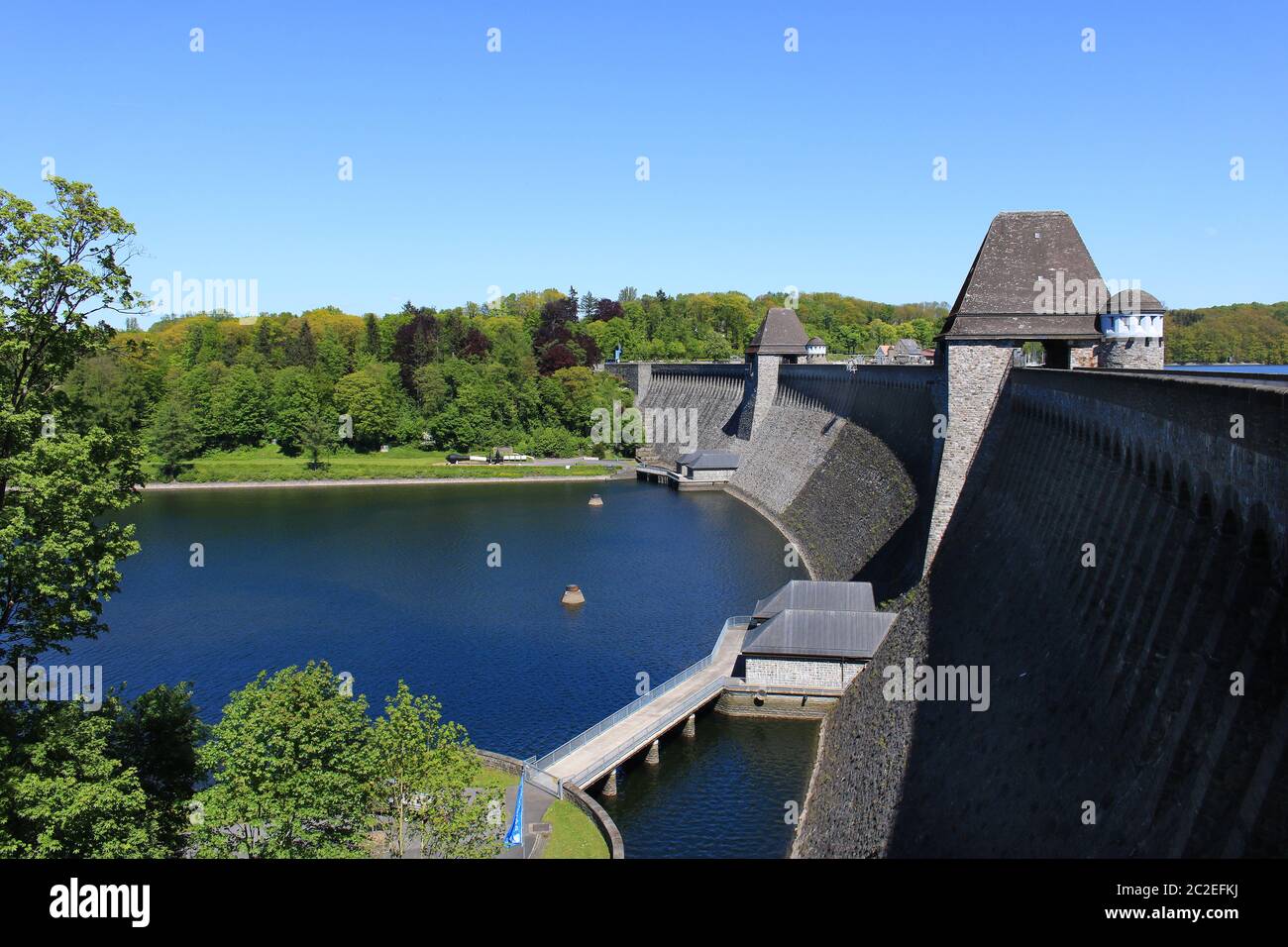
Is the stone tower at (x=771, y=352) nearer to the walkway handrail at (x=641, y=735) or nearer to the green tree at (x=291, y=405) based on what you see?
the green tree at (x=291, y=405)

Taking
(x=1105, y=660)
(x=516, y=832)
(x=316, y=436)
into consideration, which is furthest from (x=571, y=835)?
(x=316, y=436)

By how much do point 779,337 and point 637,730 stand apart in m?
64.8

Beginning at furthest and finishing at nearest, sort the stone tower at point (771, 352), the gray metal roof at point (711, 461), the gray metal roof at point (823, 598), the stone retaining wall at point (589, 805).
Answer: the gray metal roof at point (711, 461) < the stone tower at point (771, 352) < the gray metal roof at point (823, 598) < the stone retaining wall at point (589, 805)

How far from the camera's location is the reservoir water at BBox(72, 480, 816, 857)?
103 ft

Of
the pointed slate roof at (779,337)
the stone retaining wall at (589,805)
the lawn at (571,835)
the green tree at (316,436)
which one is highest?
the pointed slate roof at (779,337)

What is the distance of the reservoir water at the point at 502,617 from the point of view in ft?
103

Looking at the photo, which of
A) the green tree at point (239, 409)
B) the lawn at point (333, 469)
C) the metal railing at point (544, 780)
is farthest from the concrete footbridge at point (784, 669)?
the green tree at point (239, 409)

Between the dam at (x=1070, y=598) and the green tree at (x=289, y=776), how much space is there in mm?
11535

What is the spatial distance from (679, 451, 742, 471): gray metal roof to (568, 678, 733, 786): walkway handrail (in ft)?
187

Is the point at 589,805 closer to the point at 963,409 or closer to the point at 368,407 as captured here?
the point at 963,409

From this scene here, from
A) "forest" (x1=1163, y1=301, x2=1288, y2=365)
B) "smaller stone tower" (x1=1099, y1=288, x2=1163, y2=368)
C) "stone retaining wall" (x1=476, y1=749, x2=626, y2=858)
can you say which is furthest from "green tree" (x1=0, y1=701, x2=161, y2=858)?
"forest" (x1=1163, y1=301, x2=1288, y2=365)
